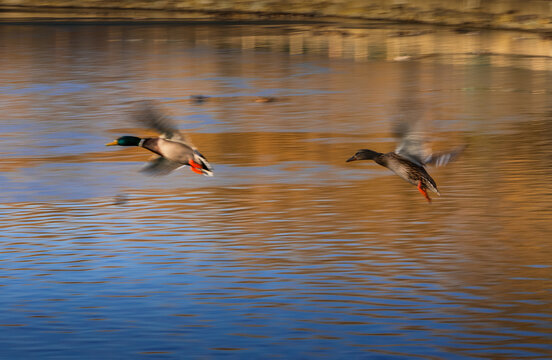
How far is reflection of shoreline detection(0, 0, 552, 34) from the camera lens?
38.6 meters

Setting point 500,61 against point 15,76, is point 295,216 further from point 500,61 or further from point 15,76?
point 500,61

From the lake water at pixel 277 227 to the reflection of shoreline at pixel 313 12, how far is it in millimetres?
15766

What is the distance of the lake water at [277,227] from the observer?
7.68 m

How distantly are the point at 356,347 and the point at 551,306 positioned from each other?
1.53 m

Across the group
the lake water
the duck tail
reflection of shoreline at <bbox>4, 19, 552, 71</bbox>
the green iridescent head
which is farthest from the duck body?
reflection of shoreline at <bbox>4, 19, 552, 71</bbox>

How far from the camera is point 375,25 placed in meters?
40.2

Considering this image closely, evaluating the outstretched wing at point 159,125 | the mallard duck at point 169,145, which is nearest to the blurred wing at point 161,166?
the mallard duck at point 169,145

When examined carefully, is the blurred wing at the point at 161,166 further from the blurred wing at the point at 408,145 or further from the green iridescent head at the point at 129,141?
the blurred wing at the point at 408,145

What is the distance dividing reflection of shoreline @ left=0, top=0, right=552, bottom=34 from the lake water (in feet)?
51.7

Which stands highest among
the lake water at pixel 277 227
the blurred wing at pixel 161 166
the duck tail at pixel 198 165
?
the duck tail at pixel 198 165

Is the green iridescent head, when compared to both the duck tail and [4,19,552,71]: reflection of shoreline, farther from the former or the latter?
[4,19,552,71]: reflection of shoreline

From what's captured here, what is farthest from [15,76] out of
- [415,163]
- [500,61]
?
[415,163]

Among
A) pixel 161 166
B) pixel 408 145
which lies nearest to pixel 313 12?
pixel 161 166

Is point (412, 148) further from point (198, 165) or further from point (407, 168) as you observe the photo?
point (198, 165)
